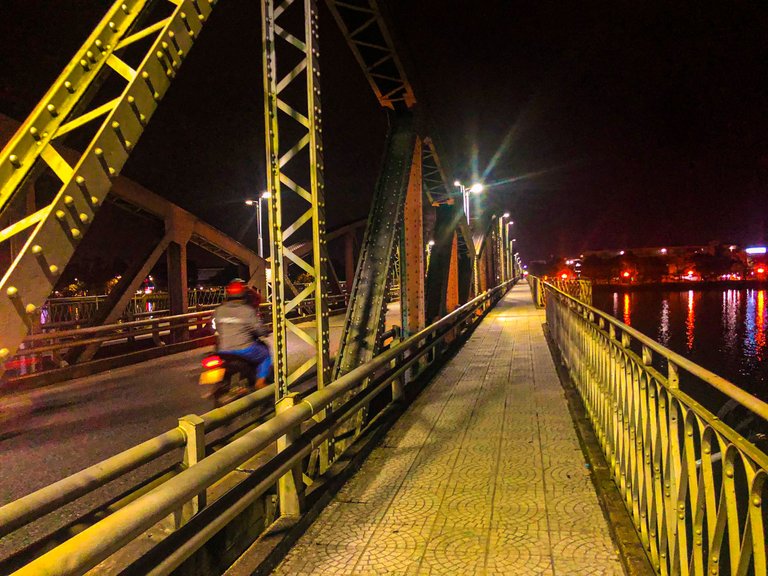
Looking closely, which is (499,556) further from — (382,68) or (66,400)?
(66,400)

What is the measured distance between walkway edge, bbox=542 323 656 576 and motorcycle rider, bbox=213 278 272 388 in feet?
12.9

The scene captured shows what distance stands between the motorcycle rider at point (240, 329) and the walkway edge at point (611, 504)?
392 cm

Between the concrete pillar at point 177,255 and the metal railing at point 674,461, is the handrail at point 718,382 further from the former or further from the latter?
the concrete pillar at point 177,255

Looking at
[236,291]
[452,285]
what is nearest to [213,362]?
[236,291]

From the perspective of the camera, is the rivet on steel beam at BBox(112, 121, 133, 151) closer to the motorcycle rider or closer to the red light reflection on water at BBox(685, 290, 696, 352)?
the motorcycle rider

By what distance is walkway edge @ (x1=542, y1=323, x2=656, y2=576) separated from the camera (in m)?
2.98

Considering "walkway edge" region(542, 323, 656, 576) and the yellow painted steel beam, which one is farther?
"walkway edge" region(542, 323, 656, 576)

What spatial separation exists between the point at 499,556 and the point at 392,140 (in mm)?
6571

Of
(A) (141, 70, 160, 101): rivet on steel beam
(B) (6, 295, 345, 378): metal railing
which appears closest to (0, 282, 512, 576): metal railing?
(A) (141, 70, 160, 101): rivet on steel beam

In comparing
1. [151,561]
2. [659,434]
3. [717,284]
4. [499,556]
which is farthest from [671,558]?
[717,284]

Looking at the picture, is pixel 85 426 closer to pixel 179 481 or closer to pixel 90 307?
pixel 179 481

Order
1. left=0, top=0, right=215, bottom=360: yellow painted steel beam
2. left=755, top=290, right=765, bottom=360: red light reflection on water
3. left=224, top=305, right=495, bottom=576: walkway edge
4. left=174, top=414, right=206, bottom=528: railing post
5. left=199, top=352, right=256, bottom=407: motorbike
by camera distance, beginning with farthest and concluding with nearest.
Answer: left=755, top=290, right=765, bottom=360: red light reflection on water, left=199, top=352, right=256, bottom=407: motorbike, left=174, top=414, right=206, bottom=528: railing post, left=224, top=305, right=495, bottom=576: walkway edge, left=0, top=0, right=215, bottom=360: yellow painted steel beam

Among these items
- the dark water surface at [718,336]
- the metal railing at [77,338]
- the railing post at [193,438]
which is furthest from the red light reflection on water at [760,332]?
the railing post at [193,438]

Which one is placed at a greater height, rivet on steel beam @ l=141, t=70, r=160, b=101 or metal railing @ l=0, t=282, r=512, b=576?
rivet on steel beam @ l=141, t=70, r=160, b=101
